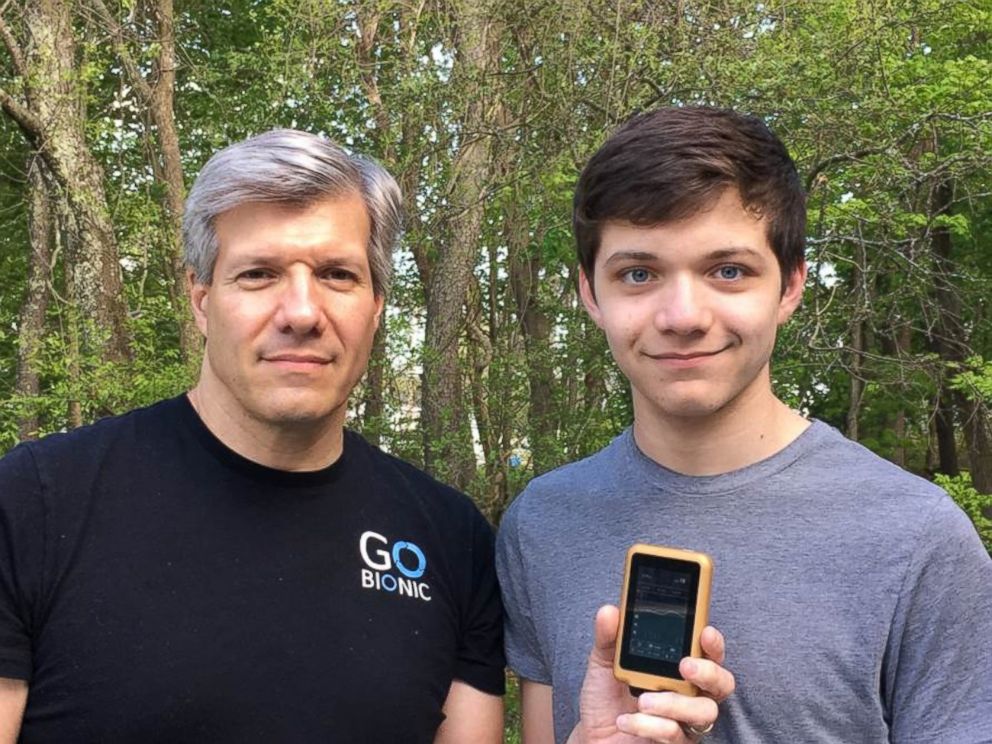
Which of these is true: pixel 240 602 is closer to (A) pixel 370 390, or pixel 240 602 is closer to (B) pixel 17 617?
(B) pixel 17 617

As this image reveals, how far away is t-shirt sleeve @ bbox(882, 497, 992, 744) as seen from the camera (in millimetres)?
1977

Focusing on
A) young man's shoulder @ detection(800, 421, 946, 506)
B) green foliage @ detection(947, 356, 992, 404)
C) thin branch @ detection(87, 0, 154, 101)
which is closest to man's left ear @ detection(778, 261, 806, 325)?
young man's shoulder @ detection(800, 421, 946, 506)

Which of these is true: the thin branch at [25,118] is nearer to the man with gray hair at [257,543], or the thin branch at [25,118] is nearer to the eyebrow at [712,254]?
the man with gray hair at [257,543]

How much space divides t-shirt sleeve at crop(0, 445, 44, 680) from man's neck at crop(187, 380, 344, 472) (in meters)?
0.43

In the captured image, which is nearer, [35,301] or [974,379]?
[974,379]

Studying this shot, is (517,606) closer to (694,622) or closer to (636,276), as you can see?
(694,622)

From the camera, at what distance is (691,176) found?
214 centimetres

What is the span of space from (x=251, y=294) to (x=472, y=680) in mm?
1125

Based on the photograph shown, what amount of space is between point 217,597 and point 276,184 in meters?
0.97

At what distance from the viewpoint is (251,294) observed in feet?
7.96

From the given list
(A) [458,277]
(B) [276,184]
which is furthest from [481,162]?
(B) [276,184]

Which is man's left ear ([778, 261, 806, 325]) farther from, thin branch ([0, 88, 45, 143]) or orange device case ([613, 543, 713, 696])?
thin branch ([0, 88, 45, 143])

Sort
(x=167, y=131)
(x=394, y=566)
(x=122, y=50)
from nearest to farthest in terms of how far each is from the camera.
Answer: (x=394, y=566) < (x=122, y=50) < (x=167, y=131)

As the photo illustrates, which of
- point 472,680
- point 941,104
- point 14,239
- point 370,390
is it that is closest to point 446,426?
point 370,390
